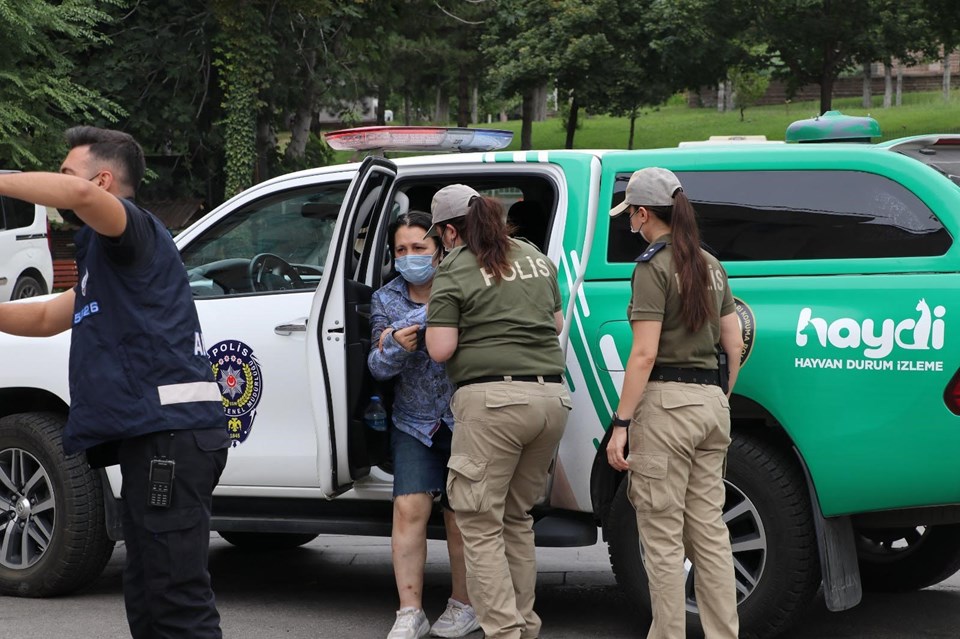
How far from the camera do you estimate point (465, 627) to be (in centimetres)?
490

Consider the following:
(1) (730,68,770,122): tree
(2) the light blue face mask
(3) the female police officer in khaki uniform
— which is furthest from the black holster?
(1) (730,68,770,122): tree

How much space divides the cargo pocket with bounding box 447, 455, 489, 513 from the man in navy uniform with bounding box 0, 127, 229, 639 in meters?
1.19

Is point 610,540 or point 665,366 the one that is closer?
point 665,366

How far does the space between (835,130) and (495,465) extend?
2.22m

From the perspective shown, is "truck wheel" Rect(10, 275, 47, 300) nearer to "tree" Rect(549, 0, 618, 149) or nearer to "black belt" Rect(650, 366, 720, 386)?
"black belt" Rect(650, 366, 720, 386)

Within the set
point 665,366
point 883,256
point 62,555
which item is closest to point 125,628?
point 62,555

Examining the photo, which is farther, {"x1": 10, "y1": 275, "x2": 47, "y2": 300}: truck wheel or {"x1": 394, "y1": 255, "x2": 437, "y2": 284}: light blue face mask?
{"x1": 10, "y1": 275, "x2": 47, "y2": 300}: truck wheel

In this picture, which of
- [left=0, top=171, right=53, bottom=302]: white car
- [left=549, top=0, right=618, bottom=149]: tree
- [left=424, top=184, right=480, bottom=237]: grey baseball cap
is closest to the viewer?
[left=424, top=184, right=480, bottom=237]: grey baseball cap

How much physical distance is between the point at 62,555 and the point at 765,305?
3.11 m

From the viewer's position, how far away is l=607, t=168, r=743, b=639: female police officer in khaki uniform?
410cm

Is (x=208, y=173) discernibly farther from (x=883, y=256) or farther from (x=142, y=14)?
(x=883, y=256)

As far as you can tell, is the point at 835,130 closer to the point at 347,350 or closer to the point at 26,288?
the point at 347,350

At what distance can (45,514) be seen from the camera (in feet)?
17.7

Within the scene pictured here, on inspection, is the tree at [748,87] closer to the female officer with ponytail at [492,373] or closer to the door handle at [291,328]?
the door handle at [291,328]
